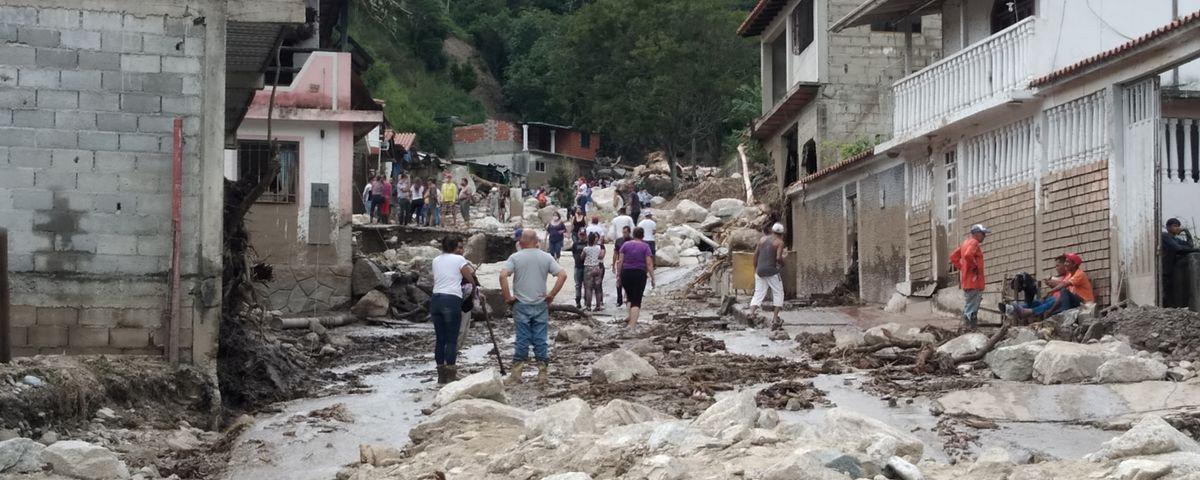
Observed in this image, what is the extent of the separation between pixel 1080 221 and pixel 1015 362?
4556 mm

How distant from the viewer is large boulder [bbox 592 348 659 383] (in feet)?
44.3

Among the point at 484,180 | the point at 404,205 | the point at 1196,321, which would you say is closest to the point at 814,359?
the point at 1196,321

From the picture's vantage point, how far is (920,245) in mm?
22484

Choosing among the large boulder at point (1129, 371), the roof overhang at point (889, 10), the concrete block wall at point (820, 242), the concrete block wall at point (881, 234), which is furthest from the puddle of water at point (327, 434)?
the concrete block wall at point (820, 242)

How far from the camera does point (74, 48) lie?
13383 millimetres

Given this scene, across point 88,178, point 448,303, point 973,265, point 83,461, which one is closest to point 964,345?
point 973,265

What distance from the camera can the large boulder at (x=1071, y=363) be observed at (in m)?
12.7

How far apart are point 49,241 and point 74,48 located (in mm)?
1755

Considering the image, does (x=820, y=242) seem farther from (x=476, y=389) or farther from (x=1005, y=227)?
(x=476, y=389)

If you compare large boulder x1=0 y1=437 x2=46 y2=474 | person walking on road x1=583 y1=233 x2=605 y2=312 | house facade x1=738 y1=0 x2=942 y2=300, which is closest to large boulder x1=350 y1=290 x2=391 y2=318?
person walking on road x1=583 y1=233 x2=605 y2=312

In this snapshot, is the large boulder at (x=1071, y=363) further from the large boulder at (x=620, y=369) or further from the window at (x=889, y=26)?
the window at (x=889, y=26)

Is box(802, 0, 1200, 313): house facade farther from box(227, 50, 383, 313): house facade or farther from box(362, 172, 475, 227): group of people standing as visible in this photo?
box(362, 172, 475, 227): group of people standing

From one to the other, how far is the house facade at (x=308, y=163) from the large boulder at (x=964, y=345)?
513 inches

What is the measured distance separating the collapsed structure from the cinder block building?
31.5 ft
